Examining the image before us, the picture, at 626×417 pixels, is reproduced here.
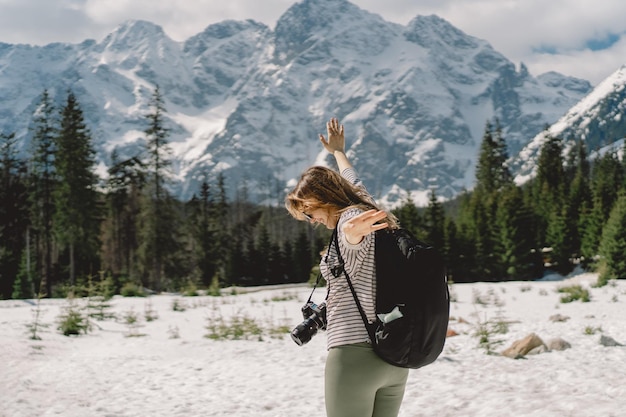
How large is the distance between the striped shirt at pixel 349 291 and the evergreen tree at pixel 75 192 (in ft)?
124

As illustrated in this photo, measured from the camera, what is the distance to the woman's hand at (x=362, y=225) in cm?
254

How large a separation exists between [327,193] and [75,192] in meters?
39.0

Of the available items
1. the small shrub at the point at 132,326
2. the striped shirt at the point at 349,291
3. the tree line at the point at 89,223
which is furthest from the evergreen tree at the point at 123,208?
the striped shirt at the point at 349,291

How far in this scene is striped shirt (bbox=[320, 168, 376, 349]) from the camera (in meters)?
2.77

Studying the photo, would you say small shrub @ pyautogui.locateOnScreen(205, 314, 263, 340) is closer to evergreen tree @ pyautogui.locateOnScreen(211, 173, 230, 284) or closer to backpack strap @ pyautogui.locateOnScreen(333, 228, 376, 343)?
backpack strap @ pyautogui.locateOnScreen(333, 228, 376, 343)

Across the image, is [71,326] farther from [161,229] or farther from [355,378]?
[161,229]

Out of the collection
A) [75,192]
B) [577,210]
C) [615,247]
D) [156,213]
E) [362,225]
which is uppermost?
[75,192]

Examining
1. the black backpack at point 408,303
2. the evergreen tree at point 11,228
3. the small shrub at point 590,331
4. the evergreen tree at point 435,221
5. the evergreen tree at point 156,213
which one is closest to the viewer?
the black backpack at point 408,303

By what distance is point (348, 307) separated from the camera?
9.37 feet

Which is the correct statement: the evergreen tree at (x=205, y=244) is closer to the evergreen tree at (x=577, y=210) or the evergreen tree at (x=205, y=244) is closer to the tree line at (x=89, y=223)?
the tree line at (x=89, y=223)

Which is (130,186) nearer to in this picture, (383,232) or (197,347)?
(197,347)

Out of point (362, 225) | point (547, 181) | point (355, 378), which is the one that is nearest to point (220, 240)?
point (547, 181)

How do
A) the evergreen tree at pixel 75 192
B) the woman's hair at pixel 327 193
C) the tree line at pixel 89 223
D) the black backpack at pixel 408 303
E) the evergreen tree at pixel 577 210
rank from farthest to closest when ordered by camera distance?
the evergreen tree at pixel 577 210, the tree line at pixel 89 223, the evergreen tree at pixel 75 192, the woman's hair at pixel 327 193, the black backpack at pixel 408 303

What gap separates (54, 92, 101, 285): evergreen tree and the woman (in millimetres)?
37669
